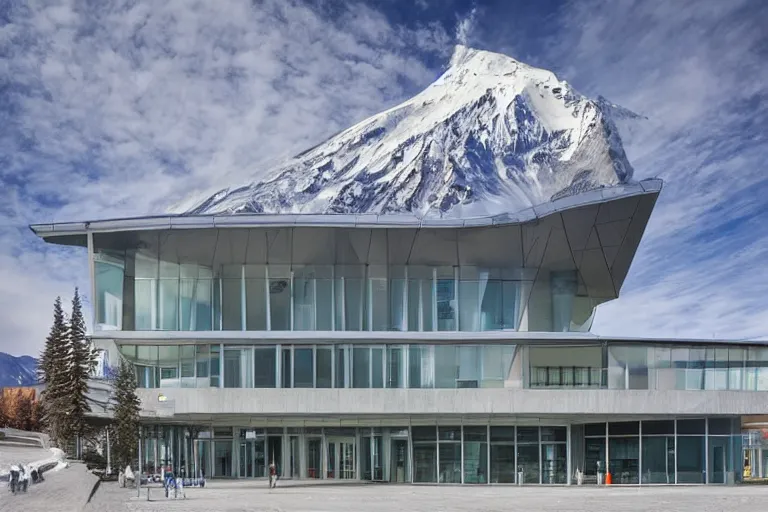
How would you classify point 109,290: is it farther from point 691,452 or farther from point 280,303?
point 691,452

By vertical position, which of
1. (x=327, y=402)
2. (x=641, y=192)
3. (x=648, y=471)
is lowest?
(x=648, y=471)

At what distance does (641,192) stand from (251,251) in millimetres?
20876

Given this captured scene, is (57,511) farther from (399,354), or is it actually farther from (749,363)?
(749,363)

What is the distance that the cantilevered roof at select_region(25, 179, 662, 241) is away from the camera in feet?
164

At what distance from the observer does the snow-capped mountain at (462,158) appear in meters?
56.1

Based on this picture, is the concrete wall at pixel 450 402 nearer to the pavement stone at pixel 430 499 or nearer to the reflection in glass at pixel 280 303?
the pavement stone at pixel 430 499

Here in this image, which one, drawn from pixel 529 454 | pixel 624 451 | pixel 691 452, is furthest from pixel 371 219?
pixel 691 452

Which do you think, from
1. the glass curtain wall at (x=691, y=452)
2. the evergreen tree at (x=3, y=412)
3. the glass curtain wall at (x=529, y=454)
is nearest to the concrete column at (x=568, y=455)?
the glass curtain wall at (x=529, y=454)

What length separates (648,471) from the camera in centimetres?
5116

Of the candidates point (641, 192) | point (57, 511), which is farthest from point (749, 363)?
point (57, 511)

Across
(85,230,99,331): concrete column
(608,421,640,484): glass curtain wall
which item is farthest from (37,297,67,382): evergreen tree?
(608,421,640,484): glass curtain wall

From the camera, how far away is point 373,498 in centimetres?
3850

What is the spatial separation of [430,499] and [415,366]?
14.7 meters

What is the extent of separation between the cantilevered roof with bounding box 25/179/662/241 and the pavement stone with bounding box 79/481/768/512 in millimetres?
13400
